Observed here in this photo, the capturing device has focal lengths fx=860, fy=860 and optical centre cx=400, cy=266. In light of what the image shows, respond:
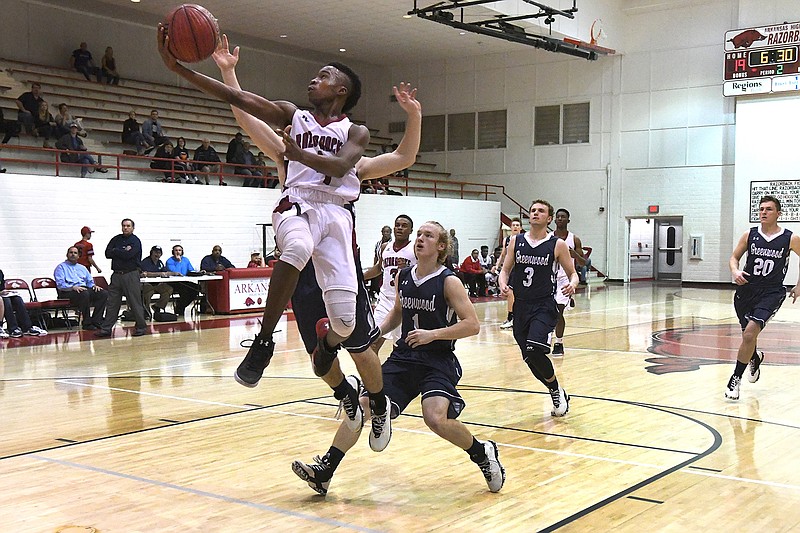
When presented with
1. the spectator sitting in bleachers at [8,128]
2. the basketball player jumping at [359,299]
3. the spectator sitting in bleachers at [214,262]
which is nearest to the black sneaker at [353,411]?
the basketball player jumping at [359,299]

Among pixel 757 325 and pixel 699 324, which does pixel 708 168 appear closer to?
pixel 699 324

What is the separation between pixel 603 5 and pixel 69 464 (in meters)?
24.1

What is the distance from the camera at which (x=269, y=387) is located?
28.1ft

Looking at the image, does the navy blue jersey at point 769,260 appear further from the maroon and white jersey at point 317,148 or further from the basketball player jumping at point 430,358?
the maroon and white jersey at point 317,148

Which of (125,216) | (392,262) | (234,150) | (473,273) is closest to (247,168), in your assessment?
(234,150)

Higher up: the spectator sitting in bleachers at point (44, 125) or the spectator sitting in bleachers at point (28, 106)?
the spectator sitting in bleachers at point (28, 106)

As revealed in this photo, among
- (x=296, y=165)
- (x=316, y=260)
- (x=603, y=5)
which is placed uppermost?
(x=603, y=5)

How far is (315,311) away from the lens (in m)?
4.62

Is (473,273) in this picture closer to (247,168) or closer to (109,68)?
(247,168)

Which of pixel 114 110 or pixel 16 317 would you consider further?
pixel 114 110

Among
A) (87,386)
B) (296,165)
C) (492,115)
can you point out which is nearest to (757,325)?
(296,165)

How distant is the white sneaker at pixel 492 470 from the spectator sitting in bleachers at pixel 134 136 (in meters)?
15.9

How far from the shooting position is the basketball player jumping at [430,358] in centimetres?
468

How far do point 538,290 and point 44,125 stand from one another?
44.4ft
